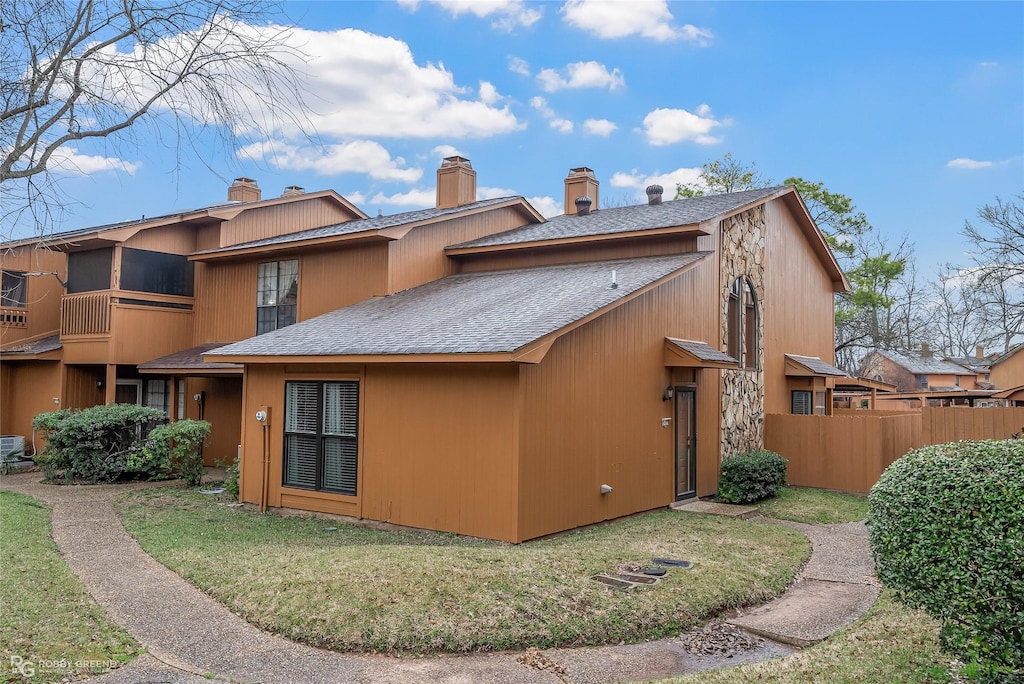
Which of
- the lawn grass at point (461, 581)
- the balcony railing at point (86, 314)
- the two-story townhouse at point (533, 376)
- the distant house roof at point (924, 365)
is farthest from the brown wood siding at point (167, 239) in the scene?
the distant house roof at point (924, 365)

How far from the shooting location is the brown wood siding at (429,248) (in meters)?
14.6

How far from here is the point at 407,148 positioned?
19844 mm

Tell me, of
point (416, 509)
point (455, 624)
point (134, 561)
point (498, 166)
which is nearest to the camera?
point (455, 624)

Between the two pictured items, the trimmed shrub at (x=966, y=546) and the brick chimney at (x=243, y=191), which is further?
the brick chimney at (x=243, y=191)

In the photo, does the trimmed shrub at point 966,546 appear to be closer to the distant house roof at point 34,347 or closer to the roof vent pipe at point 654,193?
the roof vent pipe at point 654,193

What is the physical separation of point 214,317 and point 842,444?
13763 millimetres

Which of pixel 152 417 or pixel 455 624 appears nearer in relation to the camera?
pixel 455 624

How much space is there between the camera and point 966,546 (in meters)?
4.50

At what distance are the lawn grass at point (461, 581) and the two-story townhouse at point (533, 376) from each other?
30.7 inches

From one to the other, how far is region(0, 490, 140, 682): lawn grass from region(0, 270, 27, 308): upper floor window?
12.5 m

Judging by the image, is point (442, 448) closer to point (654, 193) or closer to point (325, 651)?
point (325, 651)

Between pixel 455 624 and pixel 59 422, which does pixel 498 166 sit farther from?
pixel 455 624

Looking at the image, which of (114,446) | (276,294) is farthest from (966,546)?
(114,446)

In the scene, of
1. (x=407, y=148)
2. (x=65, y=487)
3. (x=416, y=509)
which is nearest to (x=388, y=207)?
(x=407, y=148)
